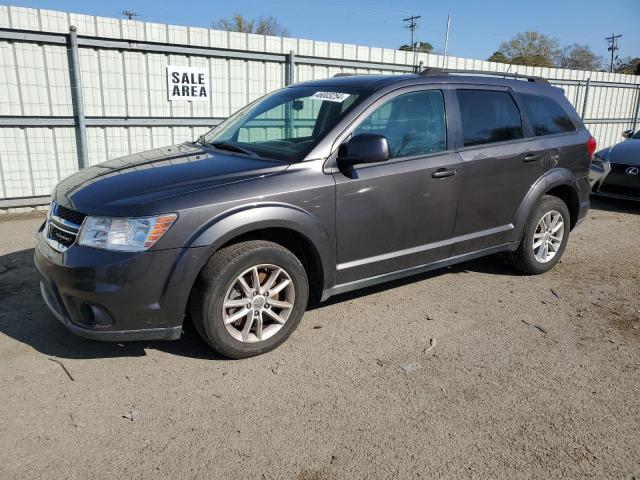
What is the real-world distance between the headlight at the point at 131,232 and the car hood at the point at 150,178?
0.06m

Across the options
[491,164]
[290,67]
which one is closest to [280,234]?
[491,164]

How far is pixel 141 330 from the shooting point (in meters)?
3.05

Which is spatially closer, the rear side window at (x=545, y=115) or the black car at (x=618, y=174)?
the rear side window at (x=545, y=115)

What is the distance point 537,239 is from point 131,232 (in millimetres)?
3860

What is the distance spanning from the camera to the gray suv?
2.98 m

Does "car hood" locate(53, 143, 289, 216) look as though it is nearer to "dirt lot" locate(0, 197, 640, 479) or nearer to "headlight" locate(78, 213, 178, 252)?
"headlight" locate(78, 213, 178, 252)

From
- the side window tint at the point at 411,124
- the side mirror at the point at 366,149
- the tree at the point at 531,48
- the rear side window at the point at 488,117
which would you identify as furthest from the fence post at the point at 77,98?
the tree at the point at 531,48

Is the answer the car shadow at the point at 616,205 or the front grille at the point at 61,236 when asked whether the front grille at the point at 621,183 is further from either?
the front grille at the point at 61,236

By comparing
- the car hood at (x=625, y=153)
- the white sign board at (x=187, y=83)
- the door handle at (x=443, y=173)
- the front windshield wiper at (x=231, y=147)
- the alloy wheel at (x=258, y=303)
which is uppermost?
the white sign board at (x=187, y=83)

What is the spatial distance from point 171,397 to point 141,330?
44cm

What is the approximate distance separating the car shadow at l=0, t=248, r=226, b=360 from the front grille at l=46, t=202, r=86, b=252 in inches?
29.4

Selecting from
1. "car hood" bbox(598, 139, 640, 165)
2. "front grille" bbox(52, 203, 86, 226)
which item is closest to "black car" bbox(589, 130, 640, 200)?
"car hood" bbox(598, 139, 640, 165)

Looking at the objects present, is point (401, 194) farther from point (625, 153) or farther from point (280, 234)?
point (625, 153)

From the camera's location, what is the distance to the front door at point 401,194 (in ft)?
11.9
